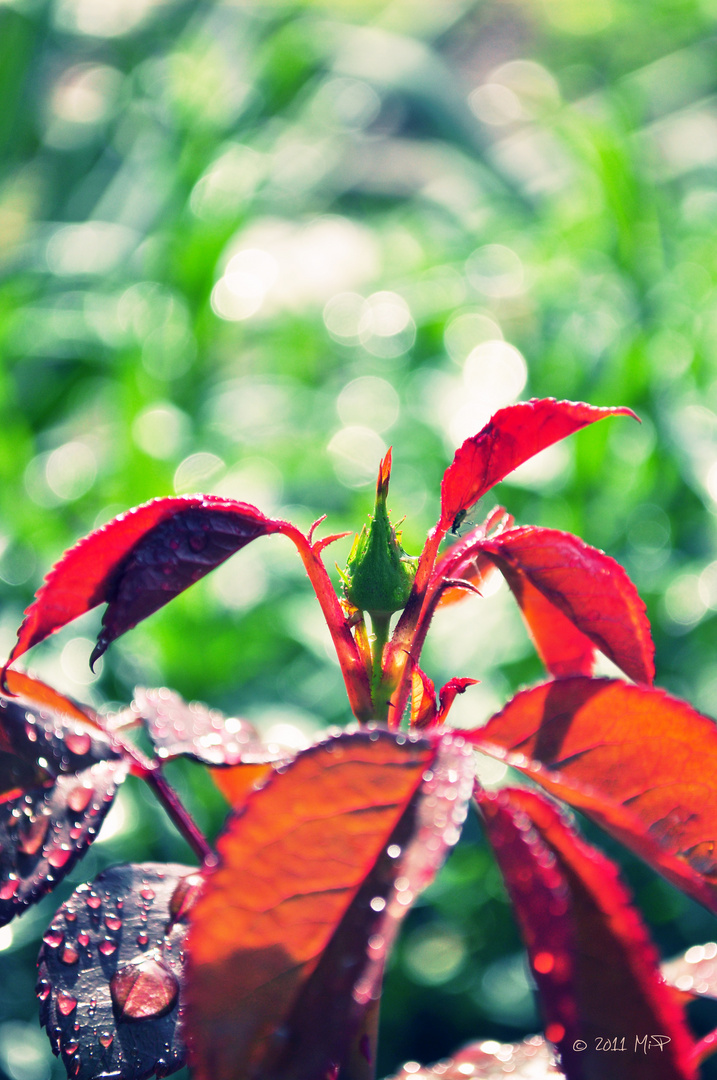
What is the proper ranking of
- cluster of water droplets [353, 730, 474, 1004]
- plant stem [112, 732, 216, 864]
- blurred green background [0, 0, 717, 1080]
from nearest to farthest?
cluster of water droplets [353, 730, 474, 1004] → plant stem [112, 732, 216, 864] → blurred green background [0, 0, 717, 1080]

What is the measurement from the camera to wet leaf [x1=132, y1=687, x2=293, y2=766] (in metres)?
0.29

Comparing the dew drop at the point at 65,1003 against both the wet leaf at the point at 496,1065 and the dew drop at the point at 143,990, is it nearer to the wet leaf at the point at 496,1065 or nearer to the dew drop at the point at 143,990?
the dew drop at the point at 143,990

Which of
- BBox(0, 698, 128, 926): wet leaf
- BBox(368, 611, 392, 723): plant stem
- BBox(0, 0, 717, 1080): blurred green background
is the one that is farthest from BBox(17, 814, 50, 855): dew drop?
BBox(0, 0, 717, 1080): blurred green background

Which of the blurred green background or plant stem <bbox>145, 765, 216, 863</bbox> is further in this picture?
the blurred green background

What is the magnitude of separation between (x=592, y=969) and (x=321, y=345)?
1.56 meters

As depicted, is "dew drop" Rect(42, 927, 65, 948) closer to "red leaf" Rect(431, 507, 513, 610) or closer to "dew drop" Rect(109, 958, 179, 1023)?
"dew drop" Rect(109, 958, 179, 1023)

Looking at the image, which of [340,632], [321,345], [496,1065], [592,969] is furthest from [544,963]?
[321,345]

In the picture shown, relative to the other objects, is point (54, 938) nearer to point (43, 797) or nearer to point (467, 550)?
point (43, 797)

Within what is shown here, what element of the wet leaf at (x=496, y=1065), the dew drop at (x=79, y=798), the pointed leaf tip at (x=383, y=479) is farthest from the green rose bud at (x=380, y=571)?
the wet leaf at (x=496, y=1065)

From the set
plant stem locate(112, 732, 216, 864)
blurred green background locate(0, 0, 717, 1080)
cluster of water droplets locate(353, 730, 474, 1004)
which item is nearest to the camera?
cluster of water droplets locate(353, 730, 474, 1004)

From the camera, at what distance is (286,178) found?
2.06 metres

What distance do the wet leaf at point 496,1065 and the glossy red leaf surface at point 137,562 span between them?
0.78 feet

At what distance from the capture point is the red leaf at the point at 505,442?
26cm

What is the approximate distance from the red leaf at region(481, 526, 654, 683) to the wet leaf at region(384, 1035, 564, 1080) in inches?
7.1
